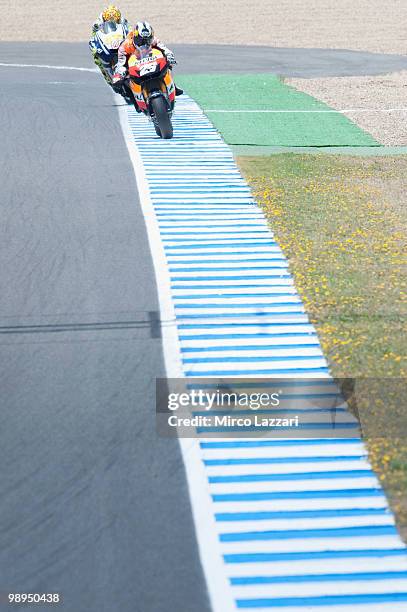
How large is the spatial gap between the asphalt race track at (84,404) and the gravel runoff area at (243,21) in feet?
66.7

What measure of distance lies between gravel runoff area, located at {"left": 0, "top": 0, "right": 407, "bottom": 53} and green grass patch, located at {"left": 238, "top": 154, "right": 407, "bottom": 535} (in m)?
18.6

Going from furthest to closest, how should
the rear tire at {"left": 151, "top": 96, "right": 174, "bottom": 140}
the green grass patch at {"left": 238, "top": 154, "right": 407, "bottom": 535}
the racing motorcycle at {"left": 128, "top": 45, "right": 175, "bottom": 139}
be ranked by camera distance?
the rear tire at {"left": 151, "top": 96, "right": 174, "bottom": 140} < the racing motorcycle at {"left": 128, "top": 45, "right": 175, "bottom": 139} < the green grass patch at {"left": 238, "top": 154, "right": 407, "bottom": 535}

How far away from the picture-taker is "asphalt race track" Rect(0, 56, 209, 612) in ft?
20.5

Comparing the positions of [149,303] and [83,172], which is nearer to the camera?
[149,303]

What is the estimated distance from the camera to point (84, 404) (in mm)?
8242

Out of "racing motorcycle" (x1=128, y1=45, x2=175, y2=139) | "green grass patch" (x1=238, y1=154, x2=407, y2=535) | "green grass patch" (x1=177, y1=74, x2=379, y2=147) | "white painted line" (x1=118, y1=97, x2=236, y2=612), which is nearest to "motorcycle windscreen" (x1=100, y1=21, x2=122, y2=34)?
"racing motorcycle" (x1=128, y1=45, x2=175, y2=139)

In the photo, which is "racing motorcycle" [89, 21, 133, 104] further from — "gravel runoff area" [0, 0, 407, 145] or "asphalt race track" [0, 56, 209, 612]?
"gravel runoff area" [0, 0, 407, 145]

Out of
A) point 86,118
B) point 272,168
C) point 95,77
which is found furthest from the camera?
point 95,77

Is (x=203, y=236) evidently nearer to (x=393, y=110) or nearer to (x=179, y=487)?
(x=179, y=487)

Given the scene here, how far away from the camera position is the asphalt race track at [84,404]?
6.27 metres

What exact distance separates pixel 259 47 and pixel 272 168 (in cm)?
1825

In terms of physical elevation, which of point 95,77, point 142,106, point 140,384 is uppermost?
point 95,77

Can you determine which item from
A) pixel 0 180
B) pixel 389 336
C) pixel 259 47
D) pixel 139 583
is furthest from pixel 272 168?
pixel 259 47

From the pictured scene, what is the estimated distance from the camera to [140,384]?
8609 mm
